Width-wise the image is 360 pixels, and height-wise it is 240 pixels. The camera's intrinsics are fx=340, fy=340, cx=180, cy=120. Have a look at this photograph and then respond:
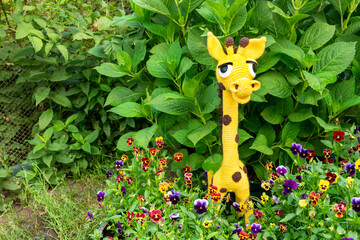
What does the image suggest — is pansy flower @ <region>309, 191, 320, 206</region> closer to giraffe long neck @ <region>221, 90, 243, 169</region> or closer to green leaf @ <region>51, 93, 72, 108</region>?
giraffe long neck @ <region>221, 90, 243, 169</region>

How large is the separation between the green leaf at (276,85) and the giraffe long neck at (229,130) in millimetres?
342

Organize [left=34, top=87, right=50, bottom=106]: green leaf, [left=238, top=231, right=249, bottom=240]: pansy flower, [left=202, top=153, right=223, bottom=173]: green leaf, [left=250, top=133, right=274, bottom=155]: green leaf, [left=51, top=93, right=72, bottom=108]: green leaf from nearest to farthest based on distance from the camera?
[left=238, top=231, right=249, bottom=240]: pansy flower → [left=202, top=153, right=223, bottom=173]: green leaf → [left=250, top=133, right=274, bottom=155]: green leaf → [left=34, top=87, right=50, bottom=106]: green leaf → [left=51, top=93, right=72, bottom=108]: green leaf

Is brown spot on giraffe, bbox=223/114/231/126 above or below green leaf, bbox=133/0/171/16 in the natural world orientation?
below

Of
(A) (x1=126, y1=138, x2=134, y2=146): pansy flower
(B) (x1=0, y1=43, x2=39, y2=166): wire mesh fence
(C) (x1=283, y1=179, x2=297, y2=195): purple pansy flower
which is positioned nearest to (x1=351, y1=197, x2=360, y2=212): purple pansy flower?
(C) (x1=283, y1=179, x2=297, y2=195): purple pansy flower

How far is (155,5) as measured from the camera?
208 cm

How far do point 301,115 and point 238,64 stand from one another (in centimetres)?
70

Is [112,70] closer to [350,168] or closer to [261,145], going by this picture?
[261,145]

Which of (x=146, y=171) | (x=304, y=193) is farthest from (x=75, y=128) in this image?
(x=304, y=193)

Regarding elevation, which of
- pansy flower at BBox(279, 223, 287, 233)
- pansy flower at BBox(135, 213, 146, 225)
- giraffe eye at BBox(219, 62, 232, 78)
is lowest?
pansy flower at BBox(135, 213, 146, 225)

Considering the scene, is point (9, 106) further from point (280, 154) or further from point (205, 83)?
point (280, 154)

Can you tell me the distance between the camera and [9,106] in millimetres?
2902

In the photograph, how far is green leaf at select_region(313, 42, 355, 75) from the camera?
75.9 inches

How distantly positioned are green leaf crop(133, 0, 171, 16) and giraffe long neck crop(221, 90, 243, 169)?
2.33 ft

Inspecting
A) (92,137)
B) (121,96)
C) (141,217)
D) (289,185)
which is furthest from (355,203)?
(92,137)
